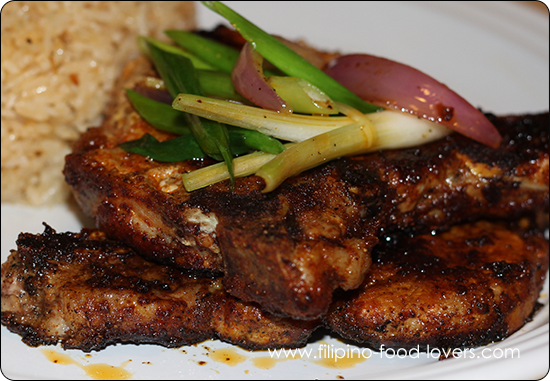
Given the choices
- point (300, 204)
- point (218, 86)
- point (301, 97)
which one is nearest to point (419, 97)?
point (301, 97)

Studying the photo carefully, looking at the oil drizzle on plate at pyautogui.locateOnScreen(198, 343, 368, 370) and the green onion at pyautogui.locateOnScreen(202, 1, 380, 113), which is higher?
the green onion at pyautogui.locateOnScreen(202, 1, 380, 113)

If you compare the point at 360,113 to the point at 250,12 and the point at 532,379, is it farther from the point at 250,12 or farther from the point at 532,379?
the point at 250,12

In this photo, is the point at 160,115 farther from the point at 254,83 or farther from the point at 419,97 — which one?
the point at 419,97

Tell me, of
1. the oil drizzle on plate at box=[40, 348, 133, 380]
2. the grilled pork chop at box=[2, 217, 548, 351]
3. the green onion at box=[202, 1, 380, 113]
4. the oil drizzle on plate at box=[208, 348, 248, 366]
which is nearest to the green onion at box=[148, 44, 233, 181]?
the green onion at box=[202, 1, 380, 113]

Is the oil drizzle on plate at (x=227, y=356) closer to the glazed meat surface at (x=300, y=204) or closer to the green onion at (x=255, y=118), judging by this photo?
the glazed meat surface at (x=300, y=204)

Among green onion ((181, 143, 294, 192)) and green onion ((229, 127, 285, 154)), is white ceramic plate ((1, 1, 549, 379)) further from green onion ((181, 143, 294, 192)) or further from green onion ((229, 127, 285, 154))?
green onion ((229, 127, 285, 154))

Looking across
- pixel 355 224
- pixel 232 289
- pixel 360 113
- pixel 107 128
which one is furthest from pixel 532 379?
pixel 107 128

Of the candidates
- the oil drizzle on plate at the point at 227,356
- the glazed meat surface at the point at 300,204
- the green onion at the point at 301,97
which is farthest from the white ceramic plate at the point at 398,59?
the green onion at the point at 301,97
